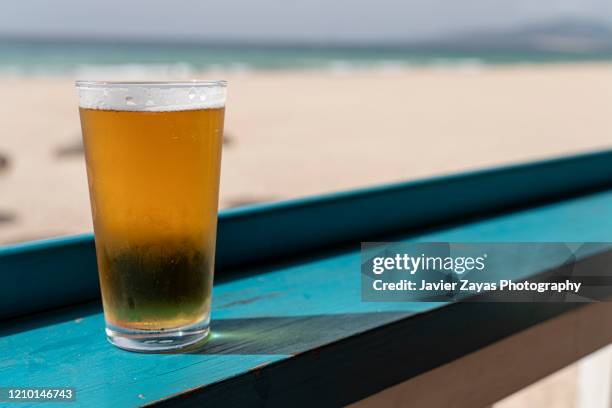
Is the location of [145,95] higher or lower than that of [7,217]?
higher

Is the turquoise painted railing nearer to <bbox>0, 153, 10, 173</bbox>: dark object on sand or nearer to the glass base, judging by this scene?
the glass base

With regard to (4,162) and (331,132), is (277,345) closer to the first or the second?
(4,162)

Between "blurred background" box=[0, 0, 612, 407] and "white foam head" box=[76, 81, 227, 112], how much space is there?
2.18ft

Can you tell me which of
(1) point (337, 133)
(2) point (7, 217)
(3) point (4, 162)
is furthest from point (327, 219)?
(1) point (337, 133)

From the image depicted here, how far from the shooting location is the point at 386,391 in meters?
0.56

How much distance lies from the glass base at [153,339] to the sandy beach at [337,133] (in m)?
1.44

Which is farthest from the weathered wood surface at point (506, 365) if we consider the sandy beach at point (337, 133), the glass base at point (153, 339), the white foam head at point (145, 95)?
the sandy beach at point (337, 133)

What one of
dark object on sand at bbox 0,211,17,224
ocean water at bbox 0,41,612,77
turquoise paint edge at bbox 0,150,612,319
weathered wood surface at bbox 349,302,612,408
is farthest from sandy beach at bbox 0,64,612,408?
ocean water at bbox 0,41,612,77

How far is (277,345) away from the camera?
0.51 metres

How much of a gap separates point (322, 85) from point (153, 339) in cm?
1183

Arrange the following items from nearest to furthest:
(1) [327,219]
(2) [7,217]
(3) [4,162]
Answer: (1) [327,219]
(2) [7,217]
(3) [4,162]

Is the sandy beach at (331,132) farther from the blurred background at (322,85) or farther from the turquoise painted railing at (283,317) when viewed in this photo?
the turquoise painted railing at (283,317)

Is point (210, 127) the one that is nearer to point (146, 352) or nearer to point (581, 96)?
point (146, 352)

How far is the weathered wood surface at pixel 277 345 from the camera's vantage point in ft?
1.49
